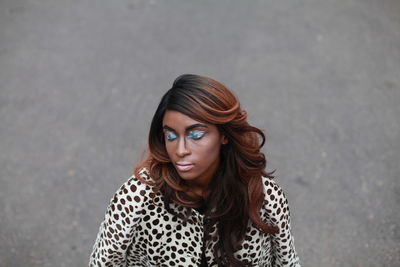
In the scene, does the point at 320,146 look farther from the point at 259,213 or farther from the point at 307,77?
the point at 259,213

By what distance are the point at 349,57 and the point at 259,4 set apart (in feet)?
5.53

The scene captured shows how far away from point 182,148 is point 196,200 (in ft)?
1.20

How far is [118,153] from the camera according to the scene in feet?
17.7

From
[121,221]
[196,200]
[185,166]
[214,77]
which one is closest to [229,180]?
[196,200]

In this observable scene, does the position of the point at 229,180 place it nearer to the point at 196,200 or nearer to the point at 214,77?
the point at 196,200

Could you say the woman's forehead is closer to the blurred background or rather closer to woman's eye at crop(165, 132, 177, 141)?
woman's eye at crop(165, 132, 177, 141)

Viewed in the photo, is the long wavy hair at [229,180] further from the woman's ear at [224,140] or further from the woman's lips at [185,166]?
the woman's lips at [185,166]

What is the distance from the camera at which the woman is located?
8.14 ft

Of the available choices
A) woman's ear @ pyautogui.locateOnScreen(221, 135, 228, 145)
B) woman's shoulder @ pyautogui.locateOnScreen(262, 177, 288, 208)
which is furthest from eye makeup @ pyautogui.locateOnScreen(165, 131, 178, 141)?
woman's shoulder @ pyautogui.locateOnScreen(262, 177, 288, 208)

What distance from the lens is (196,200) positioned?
2691 millimetres

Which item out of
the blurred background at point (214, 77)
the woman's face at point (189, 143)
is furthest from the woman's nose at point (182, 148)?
the blurred background at point (214, 77)

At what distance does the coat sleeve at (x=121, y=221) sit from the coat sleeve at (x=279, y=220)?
65 centimetres

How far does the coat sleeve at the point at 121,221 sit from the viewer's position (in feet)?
8.59

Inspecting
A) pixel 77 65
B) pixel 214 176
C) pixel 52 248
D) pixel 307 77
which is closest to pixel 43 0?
pixel 77 65
